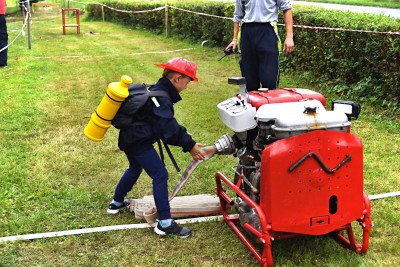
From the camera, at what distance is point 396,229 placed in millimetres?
3689

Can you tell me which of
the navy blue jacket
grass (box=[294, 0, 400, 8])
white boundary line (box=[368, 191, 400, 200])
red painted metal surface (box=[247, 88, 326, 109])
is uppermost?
red painted metal surface (box=[247, 88, 326, 109])

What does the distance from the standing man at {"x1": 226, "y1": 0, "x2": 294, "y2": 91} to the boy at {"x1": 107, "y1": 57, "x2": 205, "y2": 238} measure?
1.00 m

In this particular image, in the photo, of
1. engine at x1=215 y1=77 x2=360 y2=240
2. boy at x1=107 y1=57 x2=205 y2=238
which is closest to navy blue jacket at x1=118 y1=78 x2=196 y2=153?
boy at x1=107 y1=57 x2=205 y2=238

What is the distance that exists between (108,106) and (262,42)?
1665 mm

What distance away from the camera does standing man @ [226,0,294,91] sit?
4.36 metres

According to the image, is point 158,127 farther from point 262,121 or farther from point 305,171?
→ point 305,171

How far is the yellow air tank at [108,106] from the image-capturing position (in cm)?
327

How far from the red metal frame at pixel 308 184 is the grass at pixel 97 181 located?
38 centimetres

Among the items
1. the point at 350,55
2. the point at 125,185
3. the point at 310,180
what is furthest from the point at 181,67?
the point at 350,55

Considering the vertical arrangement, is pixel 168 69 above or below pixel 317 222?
above

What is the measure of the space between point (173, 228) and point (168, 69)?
115cm

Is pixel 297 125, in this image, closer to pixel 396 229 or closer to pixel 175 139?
pixel 175 139

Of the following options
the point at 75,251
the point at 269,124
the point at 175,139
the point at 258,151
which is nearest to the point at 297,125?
the point at 269,124

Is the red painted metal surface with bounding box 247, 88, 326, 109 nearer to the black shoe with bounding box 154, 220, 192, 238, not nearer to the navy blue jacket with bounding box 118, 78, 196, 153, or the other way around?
the navy blue jacket with bounding box 118, 78, 196, 153
